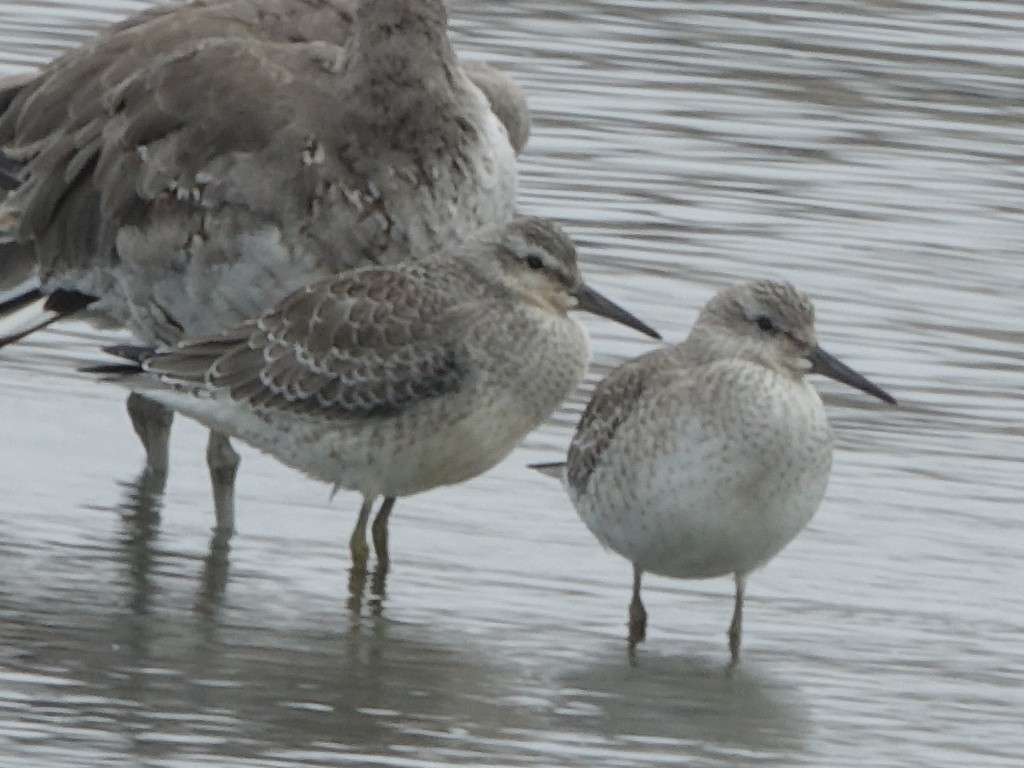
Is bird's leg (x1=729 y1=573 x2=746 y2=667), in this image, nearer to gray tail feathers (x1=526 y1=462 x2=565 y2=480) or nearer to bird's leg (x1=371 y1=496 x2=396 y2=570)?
gray tail feathers (x1=526 y1=462 x2=565 y2=480)

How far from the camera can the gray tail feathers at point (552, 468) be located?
9.46 m

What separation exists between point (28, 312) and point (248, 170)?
4.18ft

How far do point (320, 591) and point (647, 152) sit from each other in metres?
5.14

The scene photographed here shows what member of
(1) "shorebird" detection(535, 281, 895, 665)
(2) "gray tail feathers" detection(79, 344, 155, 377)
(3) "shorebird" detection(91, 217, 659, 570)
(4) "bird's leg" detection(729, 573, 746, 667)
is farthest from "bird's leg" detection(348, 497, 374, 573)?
(4) "bird's leg" detection(729, 573, 746, 667)

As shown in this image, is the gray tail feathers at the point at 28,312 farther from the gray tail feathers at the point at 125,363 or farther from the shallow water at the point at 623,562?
the gray tail feathers at the point at 125,363

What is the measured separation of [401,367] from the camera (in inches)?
364

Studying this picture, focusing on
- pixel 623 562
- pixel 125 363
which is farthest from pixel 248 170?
pixel 623 562

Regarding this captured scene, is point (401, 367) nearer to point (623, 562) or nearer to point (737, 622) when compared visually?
point (623, 562)

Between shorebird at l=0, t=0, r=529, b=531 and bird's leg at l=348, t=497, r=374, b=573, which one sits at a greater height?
shorebird at l=0, t=0, r=529, b=531

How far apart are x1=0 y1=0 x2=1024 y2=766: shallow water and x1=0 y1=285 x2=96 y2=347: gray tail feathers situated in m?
0.28

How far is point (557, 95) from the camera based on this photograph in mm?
14891

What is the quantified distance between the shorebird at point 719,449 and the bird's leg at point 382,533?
0.75 m

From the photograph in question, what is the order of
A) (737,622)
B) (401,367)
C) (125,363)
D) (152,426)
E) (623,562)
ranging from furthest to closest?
(152,426) < (125,363) < (623,562) < (401,367) < (737,622)

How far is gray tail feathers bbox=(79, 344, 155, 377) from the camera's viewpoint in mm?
9742
